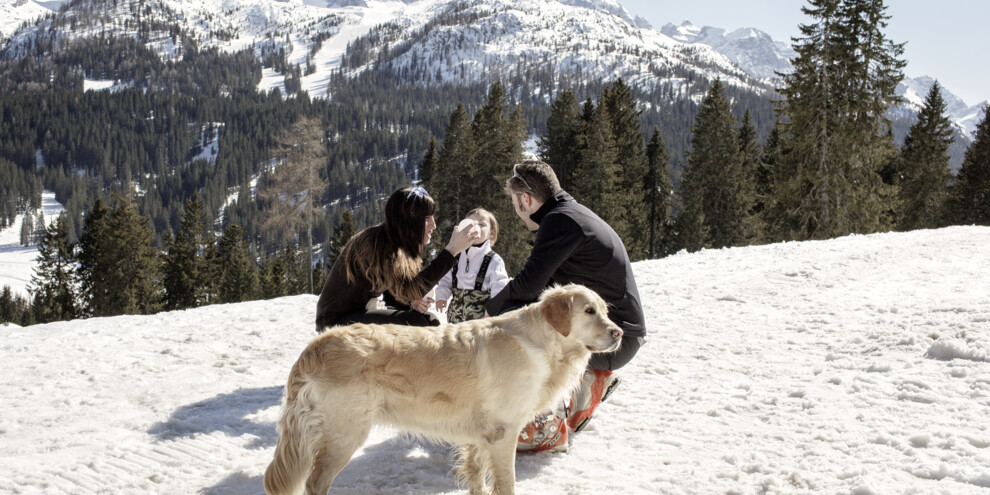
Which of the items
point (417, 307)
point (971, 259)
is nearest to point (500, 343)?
point (417, 307)

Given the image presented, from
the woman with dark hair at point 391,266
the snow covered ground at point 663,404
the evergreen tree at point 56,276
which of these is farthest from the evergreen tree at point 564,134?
the evergreen tree at point 56,276

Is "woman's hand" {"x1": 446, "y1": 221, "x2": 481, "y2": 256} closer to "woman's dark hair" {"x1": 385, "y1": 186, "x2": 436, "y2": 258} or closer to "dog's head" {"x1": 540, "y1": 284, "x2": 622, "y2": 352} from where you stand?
"woman's dark hair" {"x1": 385, "y1": 186, "x2": 436, "y2": 258}

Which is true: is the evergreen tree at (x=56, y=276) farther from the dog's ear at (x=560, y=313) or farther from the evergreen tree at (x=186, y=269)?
the dog's ear at (x=560, y=313)

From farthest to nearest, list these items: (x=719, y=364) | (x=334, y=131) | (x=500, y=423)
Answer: (x=334, y=131)
(x=719, y=364)
(x=500, y=423)

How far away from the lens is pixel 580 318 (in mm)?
3832

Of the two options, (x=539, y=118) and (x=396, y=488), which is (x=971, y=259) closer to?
(x=396, y=488)

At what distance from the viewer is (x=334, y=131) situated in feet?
629

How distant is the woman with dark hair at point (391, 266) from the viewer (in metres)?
5.14

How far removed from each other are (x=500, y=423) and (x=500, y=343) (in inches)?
20.4

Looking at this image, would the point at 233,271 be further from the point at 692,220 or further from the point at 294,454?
the point at 294,454

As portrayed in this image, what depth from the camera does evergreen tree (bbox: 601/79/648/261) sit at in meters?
36.1

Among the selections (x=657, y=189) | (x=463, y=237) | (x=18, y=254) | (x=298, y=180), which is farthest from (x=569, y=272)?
(x=18, y=254)

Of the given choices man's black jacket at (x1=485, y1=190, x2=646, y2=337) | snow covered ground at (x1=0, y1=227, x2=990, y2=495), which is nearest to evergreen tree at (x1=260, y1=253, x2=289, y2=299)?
snow covered ground at (x1=0, y1=227, x2=990, y2=495)

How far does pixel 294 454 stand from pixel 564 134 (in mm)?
36716
